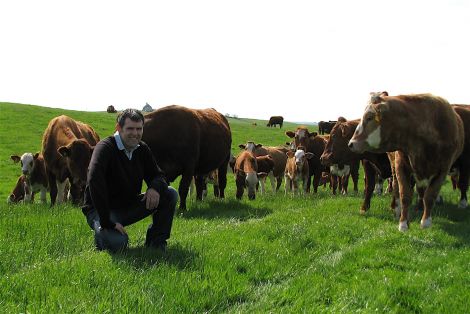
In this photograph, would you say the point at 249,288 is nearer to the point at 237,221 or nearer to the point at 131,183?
the point at 131,183

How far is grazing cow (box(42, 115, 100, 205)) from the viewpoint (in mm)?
12266

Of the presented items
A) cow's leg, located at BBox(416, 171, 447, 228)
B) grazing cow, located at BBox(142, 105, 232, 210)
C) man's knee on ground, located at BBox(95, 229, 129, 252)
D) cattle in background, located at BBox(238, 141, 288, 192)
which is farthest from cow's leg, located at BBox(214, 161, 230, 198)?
man's knee on ground, located at BBox(95, 229, 129, 252)

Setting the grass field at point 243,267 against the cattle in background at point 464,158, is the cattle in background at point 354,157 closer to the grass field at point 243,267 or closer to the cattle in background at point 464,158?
the cattle in background at point 464,158

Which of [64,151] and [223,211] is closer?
[223,211]

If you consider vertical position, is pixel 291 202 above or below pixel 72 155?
below

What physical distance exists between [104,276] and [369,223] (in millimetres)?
5903

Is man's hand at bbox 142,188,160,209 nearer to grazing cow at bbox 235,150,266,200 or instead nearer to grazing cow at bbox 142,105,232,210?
grazing cow at bbox 142,105,232,210

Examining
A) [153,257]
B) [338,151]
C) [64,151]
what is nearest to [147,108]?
[64,151]

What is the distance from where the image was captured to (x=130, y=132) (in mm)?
6270

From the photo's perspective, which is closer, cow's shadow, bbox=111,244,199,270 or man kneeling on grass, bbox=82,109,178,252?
cow's shadow, bbox=111,244,199,270

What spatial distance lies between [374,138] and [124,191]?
449cm

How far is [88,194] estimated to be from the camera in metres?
6.67

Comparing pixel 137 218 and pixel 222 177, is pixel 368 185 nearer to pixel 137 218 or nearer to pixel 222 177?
pixel 222 177

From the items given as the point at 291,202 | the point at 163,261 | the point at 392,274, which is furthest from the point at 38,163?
the point at 392,274
